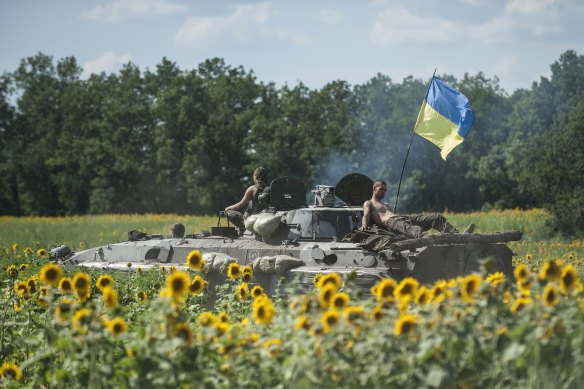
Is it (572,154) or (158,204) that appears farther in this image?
(158,204)

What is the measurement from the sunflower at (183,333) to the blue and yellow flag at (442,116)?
41.1 feet

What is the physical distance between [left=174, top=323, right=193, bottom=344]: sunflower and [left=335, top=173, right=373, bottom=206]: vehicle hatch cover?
9.73m

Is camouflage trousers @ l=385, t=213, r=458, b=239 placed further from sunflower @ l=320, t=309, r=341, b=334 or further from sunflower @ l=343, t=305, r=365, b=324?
sunflower @ l=320, t=309, r=341, b=334

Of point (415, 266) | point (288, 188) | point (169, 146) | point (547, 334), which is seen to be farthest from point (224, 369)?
point (169, 146)

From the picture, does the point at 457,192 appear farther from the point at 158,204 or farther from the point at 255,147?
the point at 158,204

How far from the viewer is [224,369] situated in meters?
6.02

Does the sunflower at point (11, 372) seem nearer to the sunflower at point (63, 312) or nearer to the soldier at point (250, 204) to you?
the sunflower at point (63, 312)

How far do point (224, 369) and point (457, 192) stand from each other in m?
61.1

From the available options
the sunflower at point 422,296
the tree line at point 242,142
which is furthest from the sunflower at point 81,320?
the tree line at point 242,142

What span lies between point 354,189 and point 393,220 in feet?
6.49

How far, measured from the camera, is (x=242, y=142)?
2630 inches

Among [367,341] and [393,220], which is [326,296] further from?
[393,220]

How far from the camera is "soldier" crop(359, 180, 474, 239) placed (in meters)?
13.6

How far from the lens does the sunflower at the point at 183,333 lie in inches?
226
